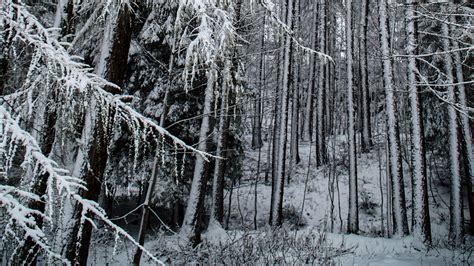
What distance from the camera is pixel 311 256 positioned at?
727cm

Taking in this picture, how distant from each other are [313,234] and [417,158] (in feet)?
12.4

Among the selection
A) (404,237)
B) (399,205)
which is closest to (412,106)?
(399,205)

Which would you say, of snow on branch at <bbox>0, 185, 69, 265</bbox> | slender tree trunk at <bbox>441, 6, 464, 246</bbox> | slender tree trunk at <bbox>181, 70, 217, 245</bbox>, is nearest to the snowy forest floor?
slender tree trunk at <bbox>181, 70, 217, 245</bbox>

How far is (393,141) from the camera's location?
A: 10.4 meters

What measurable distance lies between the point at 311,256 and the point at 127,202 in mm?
10881

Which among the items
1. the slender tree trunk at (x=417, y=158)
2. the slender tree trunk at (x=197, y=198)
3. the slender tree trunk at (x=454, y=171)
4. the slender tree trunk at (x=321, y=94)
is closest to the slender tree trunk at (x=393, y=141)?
the slender tree trunk at (x=417, y=158)

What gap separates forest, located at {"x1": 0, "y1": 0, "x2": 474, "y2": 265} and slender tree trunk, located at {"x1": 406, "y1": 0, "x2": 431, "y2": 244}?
1.6 inches

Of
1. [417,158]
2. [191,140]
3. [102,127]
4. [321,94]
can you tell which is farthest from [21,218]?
[321,94]

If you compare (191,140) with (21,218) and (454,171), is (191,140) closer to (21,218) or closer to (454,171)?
(454,171)

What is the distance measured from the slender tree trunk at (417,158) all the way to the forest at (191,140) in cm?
4

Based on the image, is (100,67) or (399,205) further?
(399,205)

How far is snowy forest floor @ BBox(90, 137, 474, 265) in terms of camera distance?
725 cm

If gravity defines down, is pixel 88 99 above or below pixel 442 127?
below

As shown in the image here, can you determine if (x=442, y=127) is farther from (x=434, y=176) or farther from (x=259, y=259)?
(x=259, y=259)
